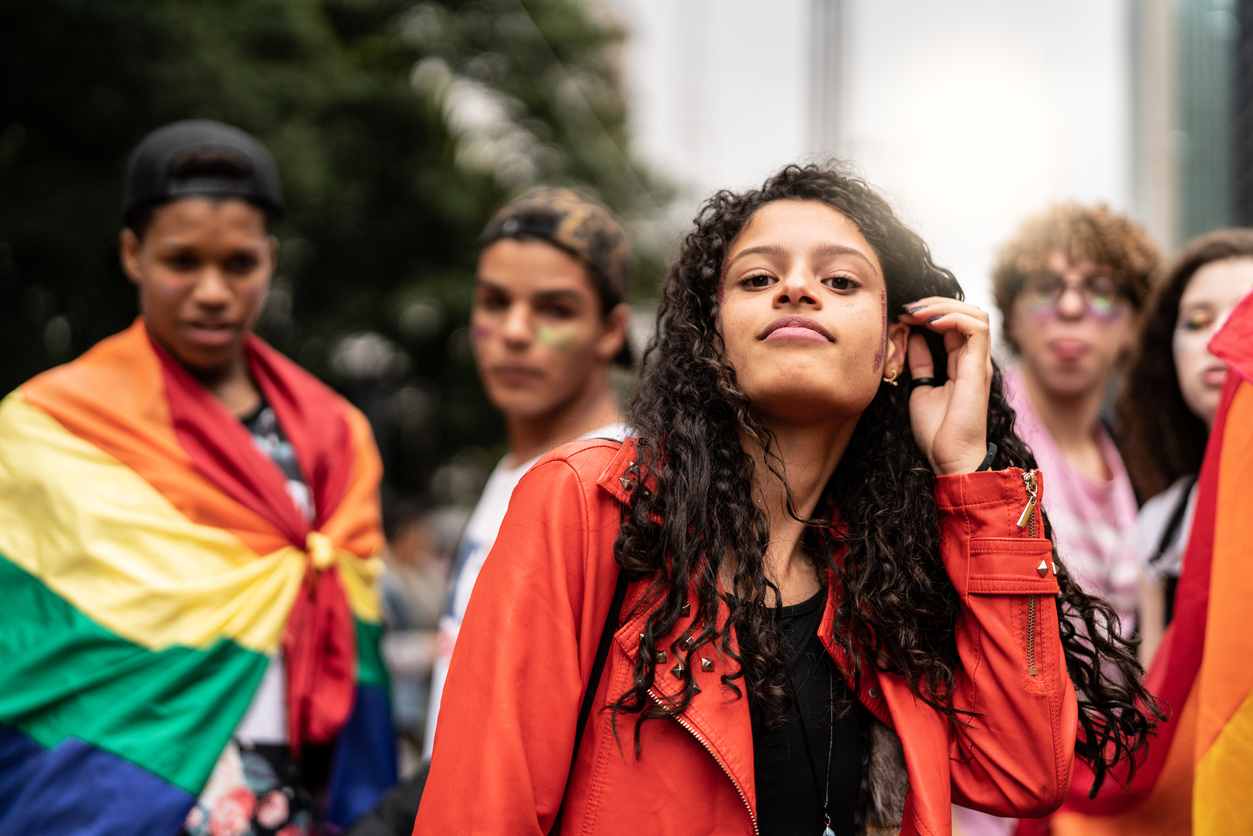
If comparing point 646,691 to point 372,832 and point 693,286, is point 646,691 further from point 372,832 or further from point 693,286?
point 372,832

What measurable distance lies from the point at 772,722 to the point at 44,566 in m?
1.94

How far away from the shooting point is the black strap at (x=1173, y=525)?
2.88m

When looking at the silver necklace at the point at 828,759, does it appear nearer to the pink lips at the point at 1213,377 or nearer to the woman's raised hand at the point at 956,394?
the woman's raised hand at the point at 956,394

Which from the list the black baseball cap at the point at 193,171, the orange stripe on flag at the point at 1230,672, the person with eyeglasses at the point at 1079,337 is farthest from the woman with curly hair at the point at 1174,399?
the black baseball cap at the point at 193,171

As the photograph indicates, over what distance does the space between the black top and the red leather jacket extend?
0.05m

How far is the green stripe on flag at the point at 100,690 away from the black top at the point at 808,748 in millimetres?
1558

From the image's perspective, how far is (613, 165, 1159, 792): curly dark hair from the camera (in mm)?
1801

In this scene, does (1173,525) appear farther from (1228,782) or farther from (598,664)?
(598,664)

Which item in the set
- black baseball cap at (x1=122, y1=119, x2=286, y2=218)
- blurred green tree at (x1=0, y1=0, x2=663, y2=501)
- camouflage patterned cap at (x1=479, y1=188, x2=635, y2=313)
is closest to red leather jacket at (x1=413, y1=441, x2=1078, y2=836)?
camouflage patterned cap at (x1=479, y1=188, x2=635, y2=313)

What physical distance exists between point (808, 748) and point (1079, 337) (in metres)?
1.98

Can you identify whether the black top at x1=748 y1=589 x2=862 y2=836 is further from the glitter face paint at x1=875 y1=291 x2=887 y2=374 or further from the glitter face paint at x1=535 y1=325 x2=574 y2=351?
the glitter face paint at x1=535 y1=325 x2=574 y2=351

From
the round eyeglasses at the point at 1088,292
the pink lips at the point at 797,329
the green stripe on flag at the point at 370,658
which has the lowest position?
the green stripe on flag at the point at 370,658

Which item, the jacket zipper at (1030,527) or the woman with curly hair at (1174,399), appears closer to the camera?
the jacket zipper at (1030,527)

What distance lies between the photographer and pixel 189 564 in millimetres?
2707
